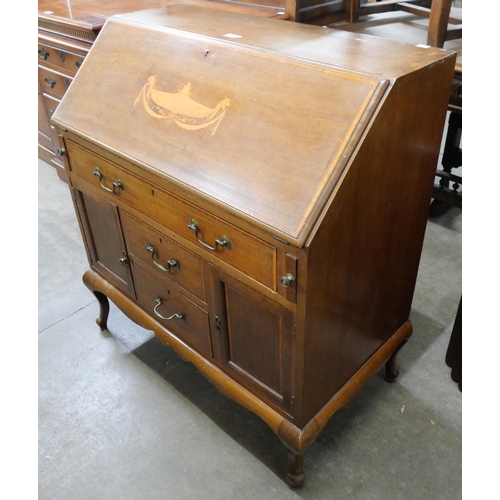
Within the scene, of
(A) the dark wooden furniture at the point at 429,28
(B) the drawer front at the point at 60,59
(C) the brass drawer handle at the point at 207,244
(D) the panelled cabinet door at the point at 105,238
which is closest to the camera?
(C) the brass drawer handle at the point at 207,244

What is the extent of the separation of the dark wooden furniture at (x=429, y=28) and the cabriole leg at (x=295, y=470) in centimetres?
134

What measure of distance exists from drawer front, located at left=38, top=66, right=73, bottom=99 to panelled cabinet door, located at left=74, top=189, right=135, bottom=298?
1.34 metres

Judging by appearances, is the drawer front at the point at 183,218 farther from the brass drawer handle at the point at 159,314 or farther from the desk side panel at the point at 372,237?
the brass drawer handle at the point at 159,314

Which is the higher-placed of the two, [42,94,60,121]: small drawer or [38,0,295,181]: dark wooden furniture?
[38,0,295,181]: dark wooden furniture

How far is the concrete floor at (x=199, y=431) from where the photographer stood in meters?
1.49

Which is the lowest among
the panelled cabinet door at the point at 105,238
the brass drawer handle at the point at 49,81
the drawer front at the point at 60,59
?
the panelled cabinet door at the point at 105,238

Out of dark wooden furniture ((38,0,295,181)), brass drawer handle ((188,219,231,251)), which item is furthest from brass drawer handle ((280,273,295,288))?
dark wooden furniture ((38,0,295,181))

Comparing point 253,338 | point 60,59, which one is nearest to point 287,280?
point 253,338

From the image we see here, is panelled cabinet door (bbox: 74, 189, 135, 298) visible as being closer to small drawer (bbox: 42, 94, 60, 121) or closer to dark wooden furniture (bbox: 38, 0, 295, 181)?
dark wooden furniture (bbox: 38, 0, 295, 181)

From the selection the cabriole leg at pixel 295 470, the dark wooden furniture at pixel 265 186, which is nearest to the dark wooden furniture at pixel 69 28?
the dark wooden furniture at pixel 265 186

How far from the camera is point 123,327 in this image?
2092 mm

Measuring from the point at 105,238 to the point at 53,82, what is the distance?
1.60 meters

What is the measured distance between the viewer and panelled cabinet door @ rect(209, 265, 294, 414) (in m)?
A: 1.20

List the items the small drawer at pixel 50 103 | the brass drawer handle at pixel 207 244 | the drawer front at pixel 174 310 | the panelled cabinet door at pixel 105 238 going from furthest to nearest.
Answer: the small drawer at pixel 50 103 < the panelled cabinet door at pixel 105 238 < the drawer front at pixel 174 310 < the brass drawer handle at pixel 207 244
